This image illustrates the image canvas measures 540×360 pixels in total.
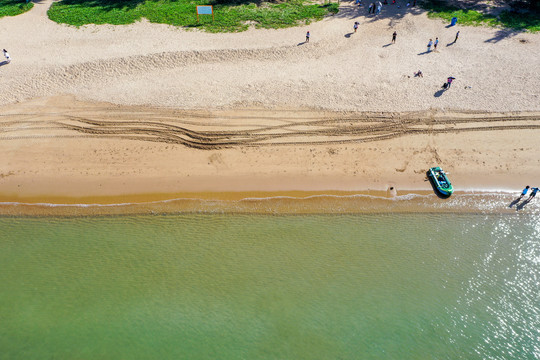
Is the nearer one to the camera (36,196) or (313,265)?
(313,265)

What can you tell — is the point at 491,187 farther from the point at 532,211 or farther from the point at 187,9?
the point at 187,9

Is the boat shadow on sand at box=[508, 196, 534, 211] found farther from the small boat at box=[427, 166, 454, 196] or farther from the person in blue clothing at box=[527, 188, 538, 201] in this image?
the small boat at box=[427, 166, 454, 196]

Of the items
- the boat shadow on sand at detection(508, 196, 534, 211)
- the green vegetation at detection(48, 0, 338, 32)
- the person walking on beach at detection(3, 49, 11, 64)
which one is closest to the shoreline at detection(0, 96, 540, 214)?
the boat shadow on sand at detection(508, 196, 534, 211)

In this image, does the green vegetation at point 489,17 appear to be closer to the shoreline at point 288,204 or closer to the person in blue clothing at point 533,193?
the person in blue clothing at point 533,193

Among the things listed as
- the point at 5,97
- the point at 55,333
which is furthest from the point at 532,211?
the point at 5,97

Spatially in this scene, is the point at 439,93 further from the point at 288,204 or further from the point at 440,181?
the point at 288,204

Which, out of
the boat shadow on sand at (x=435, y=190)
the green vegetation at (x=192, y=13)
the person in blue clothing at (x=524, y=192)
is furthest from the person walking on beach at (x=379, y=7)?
the person in blue clothing at (x=524, y=192)

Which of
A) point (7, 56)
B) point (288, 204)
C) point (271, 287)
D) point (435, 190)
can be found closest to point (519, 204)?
point (435, 190)

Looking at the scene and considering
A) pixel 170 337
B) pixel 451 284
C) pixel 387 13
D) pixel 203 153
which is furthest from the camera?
pixel 387 13
